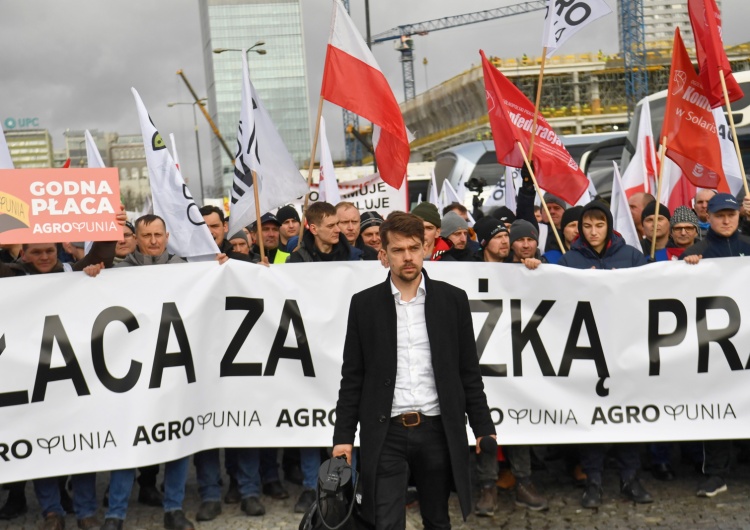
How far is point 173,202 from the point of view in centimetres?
701

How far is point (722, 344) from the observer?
248 inches

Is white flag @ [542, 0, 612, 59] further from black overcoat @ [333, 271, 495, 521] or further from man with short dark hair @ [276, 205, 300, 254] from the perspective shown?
black overcoat @ [333, 271, 495, 521]

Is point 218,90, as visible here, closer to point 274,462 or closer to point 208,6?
point 208,6

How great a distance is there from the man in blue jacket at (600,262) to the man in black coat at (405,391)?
7.29ft

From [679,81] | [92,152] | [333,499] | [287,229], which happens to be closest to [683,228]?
[679,81]

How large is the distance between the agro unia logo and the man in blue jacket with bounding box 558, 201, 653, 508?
1524mm

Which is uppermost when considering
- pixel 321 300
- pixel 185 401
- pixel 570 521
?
pixel 321 300

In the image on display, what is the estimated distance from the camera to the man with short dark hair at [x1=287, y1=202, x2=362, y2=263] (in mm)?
6508

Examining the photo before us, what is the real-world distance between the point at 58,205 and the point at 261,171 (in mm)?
1693

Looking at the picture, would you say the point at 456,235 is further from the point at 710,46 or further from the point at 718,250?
the point at 710,46

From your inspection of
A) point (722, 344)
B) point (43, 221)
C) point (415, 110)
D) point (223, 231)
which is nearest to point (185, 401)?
point (43, 221)

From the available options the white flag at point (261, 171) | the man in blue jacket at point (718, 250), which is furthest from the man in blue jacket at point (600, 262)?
the white flag at point (261, 171)

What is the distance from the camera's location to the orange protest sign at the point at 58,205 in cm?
565

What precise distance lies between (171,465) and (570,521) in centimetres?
235
